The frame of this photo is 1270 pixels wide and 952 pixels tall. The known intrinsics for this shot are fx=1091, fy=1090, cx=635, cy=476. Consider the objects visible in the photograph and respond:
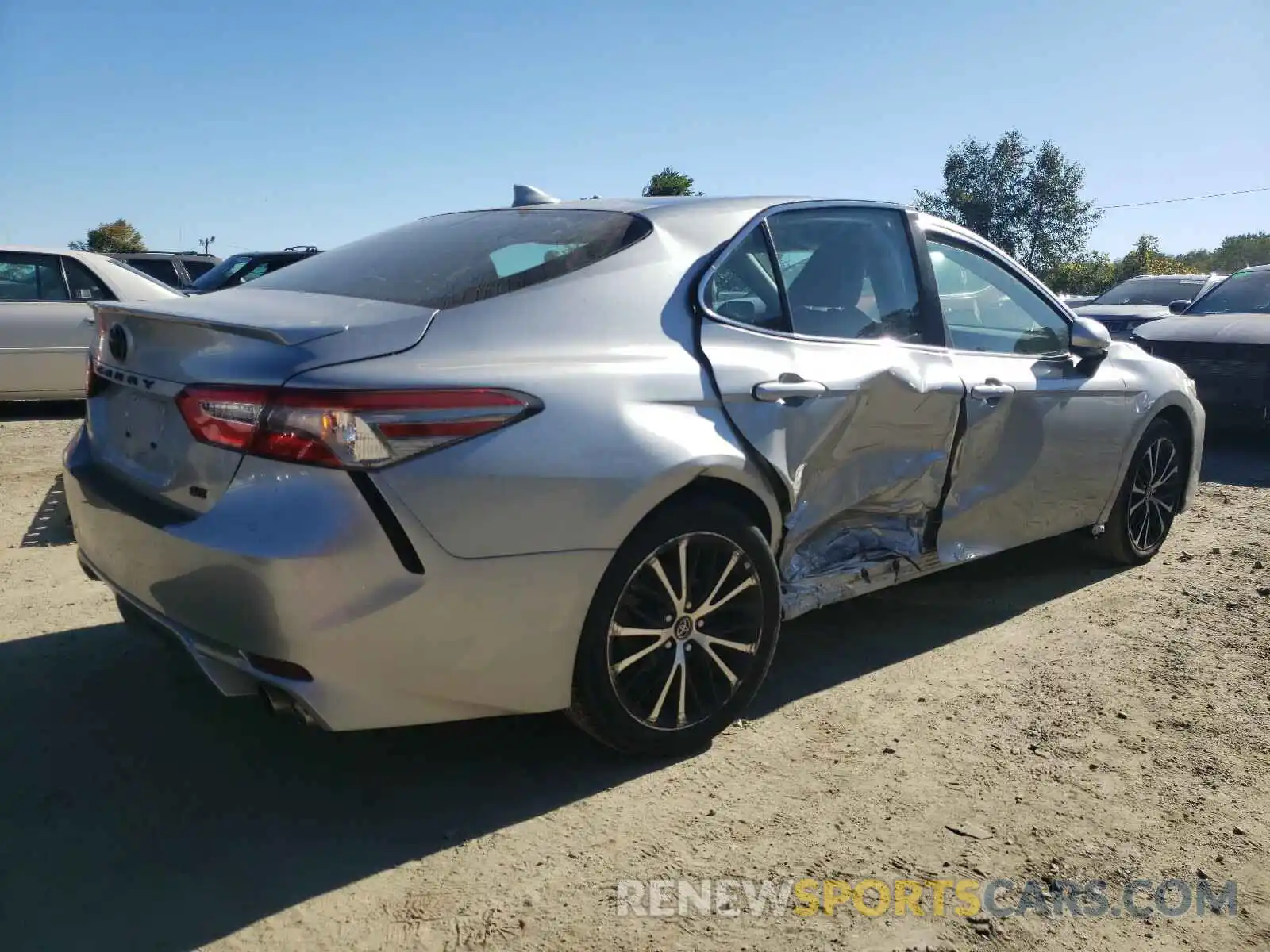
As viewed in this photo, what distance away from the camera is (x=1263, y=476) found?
26.2 feet

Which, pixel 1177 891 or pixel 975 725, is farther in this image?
pixel 975 725

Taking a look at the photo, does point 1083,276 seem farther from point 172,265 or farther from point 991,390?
point 991,390

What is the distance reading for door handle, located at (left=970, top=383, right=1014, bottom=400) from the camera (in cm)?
412

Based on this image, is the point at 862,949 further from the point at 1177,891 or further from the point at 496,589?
the point at 496,589

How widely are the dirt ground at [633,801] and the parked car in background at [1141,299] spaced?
9.32m

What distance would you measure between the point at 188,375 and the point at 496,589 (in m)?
0.95

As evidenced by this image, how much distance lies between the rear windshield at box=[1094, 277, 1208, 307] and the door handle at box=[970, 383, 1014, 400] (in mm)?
11210

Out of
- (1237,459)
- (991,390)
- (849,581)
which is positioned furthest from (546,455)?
(1237,459)

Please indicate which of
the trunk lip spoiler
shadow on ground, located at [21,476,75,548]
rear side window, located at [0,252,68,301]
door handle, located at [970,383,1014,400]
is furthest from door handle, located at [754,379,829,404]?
rear side window, located at [0,252,68,301]

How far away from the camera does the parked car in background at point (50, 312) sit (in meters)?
9.66

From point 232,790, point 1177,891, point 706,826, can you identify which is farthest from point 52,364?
point 1177,891

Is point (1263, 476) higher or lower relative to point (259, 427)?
lower

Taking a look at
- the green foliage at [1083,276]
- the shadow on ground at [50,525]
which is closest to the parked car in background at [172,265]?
the shadow on ground at [50,525]

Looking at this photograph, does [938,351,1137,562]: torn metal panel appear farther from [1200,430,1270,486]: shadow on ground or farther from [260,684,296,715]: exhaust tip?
[1200,430,1270,486]: shadow on ground
